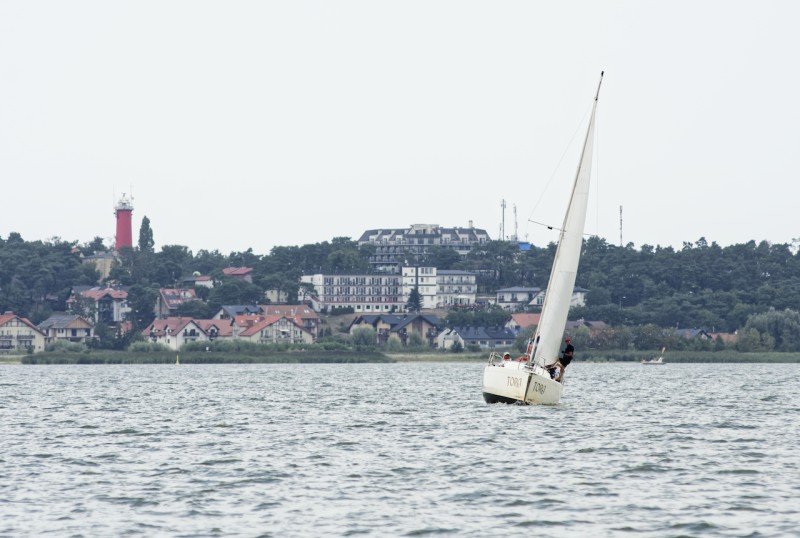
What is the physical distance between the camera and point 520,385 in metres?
51.2

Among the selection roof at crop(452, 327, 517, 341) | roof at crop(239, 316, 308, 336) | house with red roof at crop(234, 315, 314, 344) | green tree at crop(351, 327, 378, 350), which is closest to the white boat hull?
green tree at crop(351, 327, 378, 350)

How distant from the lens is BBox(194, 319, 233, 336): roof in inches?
7579

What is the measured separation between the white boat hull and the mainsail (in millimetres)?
976

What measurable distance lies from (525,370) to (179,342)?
139585 millimetres

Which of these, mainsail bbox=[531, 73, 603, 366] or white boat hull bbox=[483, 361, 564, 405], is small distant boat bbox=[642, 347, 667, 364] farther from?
mainsail bbox=[531, 73, 603, 366]

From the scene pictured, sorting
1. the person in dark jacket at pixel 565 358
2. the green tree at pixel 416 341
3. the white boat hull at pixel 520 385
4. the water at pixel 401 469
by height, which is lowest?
the water at pixel 401 469

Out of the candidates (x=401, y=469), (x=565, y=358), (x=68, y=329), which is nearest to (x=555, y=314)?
(x=565, y=358)

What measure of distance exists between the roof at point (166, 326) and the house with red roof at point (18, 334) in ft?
46.0

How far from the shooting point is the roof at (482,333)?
19138 centimetres

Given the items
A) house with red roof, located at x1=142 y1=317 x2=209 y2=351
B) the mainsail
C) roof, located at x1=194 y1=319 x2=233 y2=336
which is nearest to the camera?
the mainsail

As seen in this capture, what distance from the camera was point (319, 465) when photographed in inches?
1401

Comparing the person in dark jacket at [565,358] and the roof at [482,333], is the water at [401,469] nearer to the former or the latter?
the person in dark jacket at [565,358]

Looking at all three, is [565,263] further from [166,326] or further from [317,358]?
[166,326]

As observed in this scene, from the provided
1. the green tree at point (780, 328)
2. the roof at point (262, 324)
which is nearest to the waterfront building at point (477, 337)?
the roof at point (262, 324)
